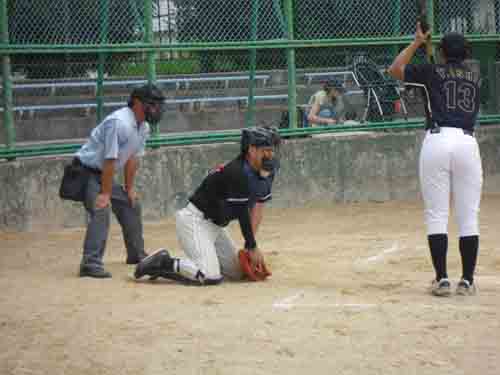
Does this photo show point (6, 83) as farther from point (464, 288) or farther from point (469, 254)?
point (464, 288)

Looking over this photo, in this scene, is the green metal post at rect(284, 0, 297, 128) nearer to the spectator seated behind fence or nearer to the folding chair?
the spectator seated behind fence

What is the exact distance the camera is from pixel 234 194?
7.12 m

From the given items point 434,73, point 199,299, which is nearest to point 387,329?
point 199,299

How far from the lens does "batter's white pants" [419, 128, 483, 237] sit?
6.55 metres

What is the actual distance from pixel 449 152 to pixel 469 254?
0.73m

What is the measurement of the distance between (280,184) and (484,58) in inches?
142

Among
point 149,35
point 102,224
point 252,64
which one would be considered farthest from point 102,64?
point 102,224

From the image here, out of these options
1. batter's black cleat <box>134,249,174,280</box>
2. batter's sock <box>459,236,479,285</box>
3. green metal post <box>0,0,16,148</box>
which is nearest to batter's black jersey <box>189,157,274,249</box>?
batter's black cleat <box>134,249,174,280</box>

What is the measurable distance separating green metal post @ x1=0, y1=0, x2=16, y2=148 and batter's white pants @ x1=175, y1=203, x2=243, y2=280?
3.39 m

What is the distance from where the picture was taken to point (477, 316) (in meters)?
5.96

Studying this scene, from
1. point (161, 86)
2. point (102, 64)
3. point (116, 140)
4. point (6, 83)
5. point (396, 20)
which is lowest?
point (116, 140)

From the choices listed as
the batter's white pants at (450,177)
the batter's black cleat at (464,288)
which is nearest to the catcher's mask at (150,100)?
the batter's white pants at (450,177)

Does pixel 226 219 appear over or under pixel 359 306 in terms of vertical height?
over

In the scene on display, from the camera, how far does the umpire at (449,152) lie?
6566mm
